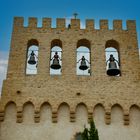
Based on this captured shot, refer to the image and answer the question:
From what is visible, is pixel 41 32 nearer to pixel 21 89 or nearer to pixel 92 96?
pixel 21 89

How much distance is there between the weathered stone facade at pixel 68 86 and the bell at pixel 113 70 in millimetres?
307

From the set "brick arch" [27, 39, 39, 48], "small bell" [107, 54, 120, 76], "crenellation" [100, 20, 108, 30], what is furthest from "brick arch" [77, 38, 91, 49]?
"brick arch" [27, 39, 39, 48]

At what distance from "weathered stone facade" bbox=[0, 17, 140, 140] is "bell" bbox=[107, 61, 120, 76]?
→ 0.31 m

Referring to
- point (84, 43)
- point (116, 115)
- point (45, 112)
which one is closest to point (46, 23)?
point (84, 43)

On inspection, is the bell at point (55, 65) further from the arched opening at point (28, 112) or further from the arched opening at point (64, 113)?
the arched opening at point (28, 112)

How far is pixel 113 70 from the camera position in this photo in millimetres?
15367

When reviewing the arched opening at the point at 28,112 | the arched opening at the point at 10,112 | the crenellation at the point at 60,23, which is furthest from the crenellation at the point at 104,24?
the arched opening at the point at 10,112

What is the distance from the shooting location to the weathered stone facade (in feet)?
46.1

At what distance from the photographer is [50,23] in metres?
16.5

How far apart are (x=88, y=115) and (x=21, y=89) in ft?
11.2

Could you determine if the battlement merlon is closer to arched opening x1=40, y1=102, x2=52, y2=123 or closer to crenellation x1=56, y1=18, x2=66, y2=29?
crenellation x1=56, y1=18, x2=66, y2=29

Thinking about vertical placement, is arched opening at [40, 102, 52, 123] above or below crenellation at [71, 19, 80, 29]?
below

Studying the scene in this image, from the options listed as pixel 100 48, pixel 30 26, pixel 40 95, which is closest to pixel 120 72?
pixel 100 48

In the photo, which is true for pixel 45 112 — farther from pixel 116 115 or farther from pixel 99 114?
pixel 116 115
